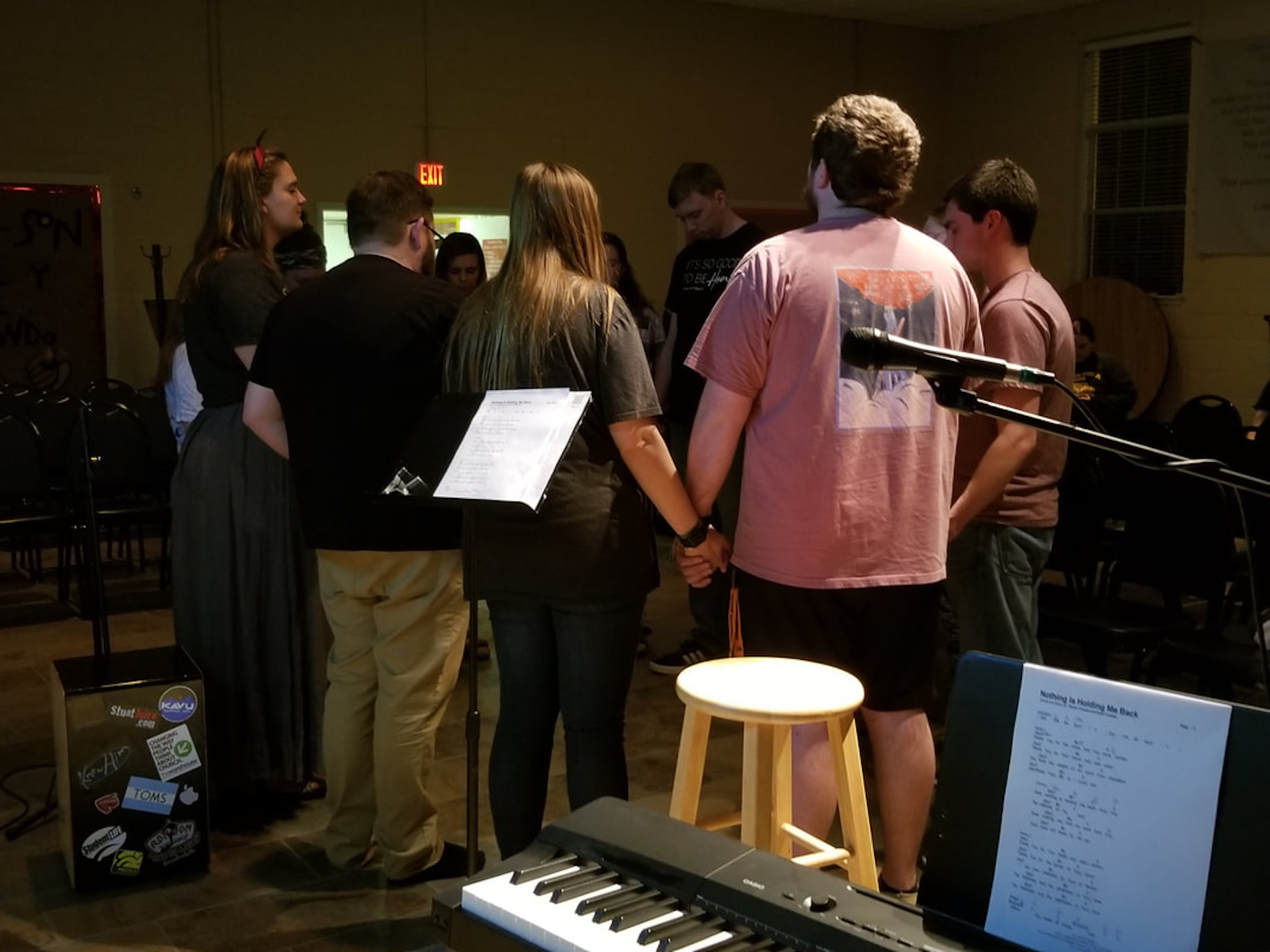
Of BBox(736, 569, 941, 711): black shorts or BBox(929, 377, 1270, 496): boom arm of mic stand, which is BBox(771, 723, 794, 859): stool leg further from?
BBox(929, 377, 1270, 496): boom arm of mic stand

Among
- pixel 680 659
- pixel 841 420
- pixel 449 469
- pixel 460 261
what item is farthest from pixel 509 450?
pixel 460 261

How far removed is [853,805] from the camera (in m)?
2.16

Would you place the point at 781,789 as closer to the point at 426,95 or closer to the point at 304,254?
the point at 304,254

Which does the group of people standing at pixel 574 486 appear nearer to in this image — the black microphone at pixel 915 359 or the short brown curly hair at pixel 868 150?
the short brown curly hair at pixel 868 150

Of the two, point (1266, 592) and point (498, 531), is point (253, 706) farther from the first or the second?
point (1266, 592)

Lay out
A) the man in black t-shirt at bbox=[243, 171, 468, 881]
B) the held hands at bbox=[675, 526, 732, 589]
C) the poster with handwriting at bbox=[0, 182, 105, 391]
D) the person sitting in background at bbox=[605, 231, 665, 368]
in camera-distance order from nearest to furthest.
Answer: the held hands at bbox=[675, 526, 732, 589], the man in black t-shirt at bbox=[243, 171, 468, 881], the person sitting in background at bbox=[605, 231, 665, 368], the poster with handwriting at bbox=[0, 182, 105, 391]

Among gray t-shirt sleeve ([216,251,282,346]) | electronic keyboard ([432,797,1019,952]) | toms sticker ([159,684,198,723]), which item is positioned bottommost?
toms sticker ([159,684,198,723])

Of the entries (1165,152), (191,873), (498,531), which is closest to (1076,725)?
(498,531)

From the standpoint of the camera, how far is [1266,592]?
11.9 ft

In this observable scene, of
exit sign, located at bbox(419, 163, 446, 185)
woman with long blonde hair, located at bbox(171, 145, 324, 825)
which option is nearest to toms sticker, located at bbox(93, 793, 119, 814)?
woman with long blonde hair, located at bbox(171, 145, 324, 825)

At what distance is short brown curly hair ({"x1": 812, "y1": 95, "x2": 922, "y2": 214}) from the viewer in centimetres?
227

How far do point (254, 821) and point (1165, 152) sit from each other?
795 cm

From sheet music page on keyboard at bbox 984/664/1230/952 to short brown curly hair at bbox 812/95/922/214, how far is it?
4.16ft

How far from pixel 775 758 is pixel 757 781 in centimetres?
5
